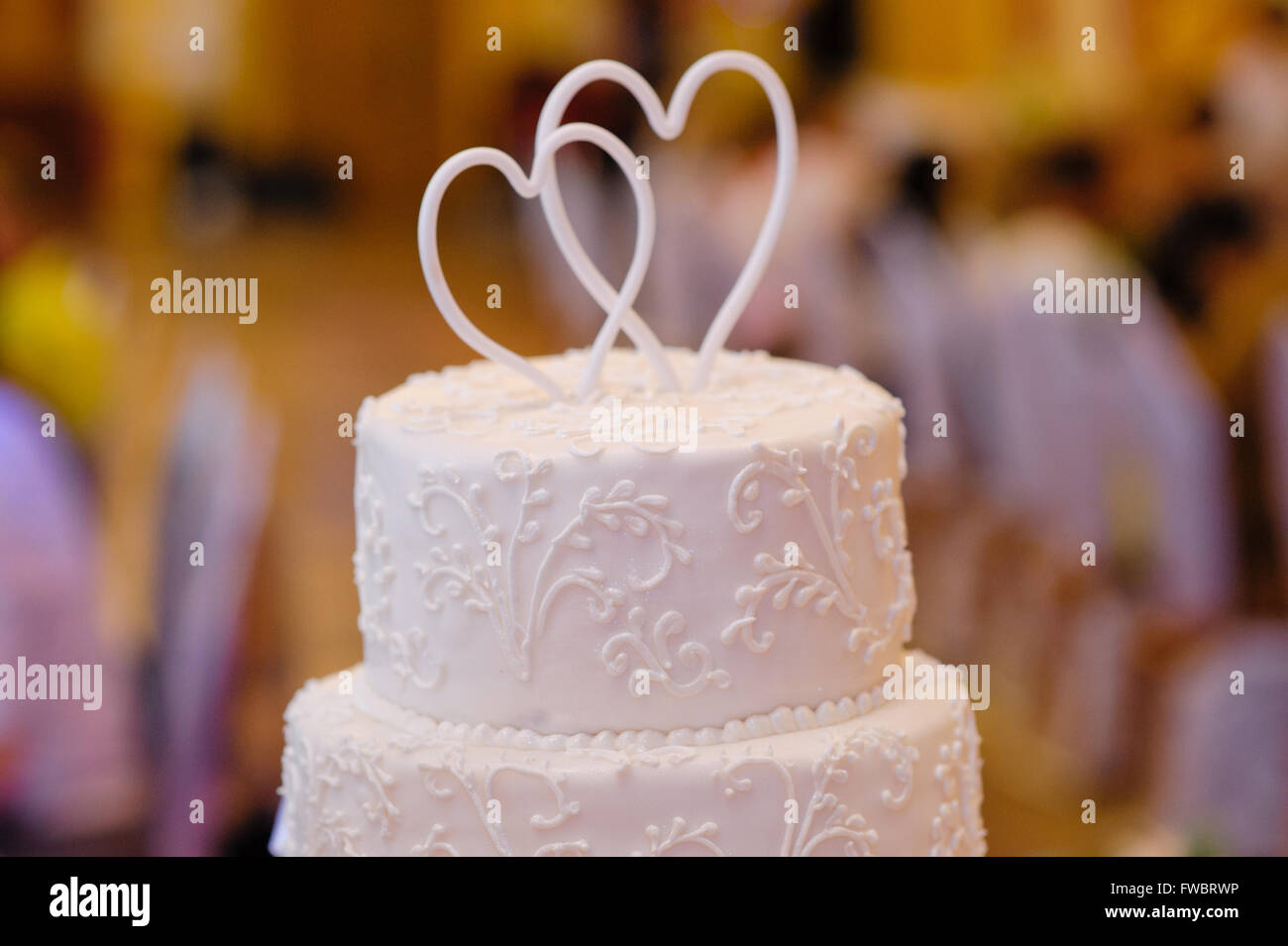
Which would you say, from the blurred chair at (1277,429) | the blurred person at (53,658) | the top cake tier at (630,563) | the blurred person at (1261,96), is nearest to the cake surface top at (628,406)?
the top cake tier at (630,563)

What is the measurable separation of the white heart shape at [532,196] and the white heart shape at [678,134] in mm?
23

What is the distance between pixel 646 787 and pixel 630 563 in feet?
0.86

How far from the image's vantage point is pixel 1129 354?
173 inches

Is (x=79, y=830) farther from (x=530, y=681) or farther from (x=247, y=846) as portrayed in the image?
(x=530, y=681)

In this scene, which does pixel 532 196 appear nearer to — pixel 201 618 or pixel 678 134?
pixel 678 134

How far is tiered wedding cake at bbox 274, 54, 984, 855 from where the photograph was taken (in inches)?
71.1

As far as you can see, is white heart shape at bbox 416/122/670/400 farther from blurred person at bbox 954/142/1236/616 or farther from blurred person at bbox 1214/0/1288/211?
blurred person at bbox 1214/0/1288/211

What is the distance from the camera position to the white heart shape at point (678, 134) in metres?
1.95

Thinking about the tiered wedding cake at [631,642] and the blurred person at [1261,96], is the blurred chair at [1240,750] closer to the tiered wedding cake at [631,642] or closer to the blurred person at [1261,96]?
the tiered wedding cake at [631,642]

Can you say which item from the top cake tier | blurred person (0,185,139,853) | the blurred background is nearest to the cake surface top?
the top cake tier

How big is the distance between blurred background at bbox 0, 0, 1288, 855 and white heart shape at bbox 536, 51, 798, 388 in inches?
29.8

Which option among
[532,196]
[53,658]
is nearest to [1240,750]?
[532,196]

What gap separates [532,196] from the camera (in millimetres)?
1905
